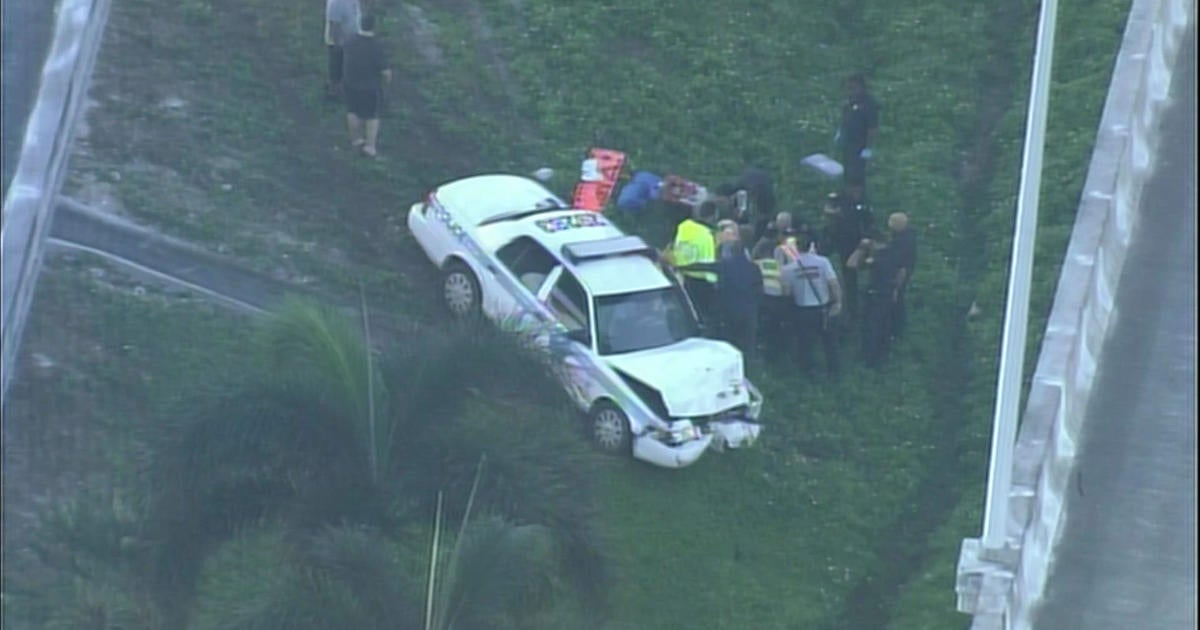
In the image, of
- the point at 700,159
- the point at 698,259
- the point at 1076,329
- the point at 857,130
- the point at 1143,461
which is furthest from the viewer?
the point at 700,159

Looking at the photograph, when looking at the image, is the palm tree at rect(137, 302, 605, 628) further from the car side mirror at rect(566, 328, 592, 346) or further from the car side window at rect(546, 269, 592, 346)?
the car side window at rect(546, 269, 592, 346)

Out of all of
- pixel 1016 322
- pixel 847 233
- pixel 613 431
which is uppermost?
pixel 1016 322

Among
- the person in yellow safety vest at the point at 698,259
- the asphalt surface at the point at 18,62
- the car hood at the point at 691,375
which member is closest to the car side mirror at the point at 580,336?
the car hood at the point at 691,375

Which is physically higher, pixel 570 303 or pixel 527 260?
pixel 527 260

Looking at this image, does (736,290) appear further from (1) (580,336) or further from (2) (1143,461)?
(2) (1143,461)

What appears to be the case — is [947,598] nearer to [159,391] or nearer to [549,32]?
[159,391]

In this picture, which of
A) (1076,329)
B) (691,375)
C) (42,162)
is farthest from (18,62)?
(1076,329)

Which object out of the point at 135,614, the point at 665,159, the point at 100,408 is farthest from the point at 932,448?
the point at 135,614

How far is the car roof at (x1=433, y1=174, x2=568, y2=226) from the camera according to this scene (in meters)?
20.1

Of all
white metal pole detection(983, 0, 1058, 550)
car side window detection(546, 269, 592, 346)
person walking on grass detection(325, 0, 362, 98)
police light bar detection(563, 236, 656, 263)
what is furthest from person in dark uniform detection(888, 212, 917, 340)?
person walking on grass detection(325, 0, 362, 98)

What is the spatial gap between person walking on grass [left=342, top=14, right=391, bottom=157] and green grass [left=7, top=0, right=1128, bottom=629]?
252 millimetres

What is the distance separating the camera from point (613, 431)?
18156 mm

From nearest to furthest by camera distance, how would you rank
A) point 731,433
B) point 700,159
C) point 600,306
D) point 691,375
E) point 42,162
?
point 691,375 < point 731,433 < point 600,306 < point 42,162 < point 700,159

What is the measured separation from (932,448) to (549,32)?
7.85 meters
